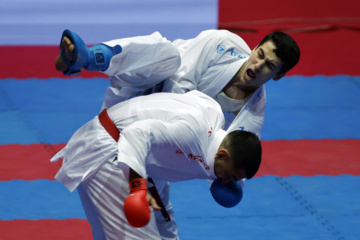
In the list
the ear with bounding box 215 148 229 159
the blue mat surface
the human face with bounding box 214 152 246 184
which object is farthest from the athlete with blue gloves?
the blue mat surface

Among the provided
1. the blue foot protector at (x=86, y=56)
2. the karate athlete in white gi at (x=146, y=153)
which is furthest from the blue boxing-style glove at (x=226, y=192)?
the blue foot protector at (x=86, y=56)

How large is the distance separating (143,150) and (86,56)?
0.66 metres

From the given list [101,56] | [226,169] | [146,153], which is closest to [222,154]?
[226,169]

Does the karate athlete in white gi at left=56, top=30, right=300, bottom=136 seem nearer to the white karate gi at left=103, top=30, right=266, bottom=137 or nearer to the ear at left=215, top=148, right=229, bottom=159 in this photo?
the white karate gi at left=103, top=30, right=266, bottom=137

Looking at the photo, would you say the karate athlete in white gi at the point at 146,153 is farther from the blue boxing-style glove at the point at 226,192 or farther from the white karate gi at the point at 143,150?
the blue boxing-style glove at the point at 226,192

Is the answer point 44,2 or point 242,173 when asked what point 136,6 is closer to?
point 44,2

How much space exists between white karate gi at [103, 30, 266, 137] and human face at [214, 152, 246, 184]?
2.39 feet

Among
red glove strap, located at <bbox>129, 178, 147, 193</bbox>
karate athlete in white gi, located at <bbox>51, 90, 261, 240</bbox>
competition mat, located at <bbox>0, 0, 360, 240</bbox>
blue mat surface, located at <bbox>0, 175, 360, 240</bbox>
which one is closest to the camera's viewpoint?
red glove strap, located at <bbox>129, 178, 147, 193</bbox>

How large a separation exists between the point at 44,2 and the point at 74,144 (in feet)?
25.2

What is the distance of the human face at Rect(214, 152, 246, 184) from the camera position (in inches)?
147

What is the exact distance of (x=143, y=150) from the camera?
11.5 ft

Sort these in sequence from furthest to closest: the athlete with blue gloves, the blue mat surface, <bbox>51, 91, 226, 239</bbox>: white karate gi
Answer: the blue mat surface → the athlete with blue gloves → <bbox>51, 91, 226, 239</bbox>: white karate gi

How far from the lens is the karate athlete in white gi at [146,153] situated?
3.57 metres

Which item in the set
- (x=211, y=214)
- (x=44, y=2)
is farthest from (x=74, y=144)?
(x=44, y=2)
